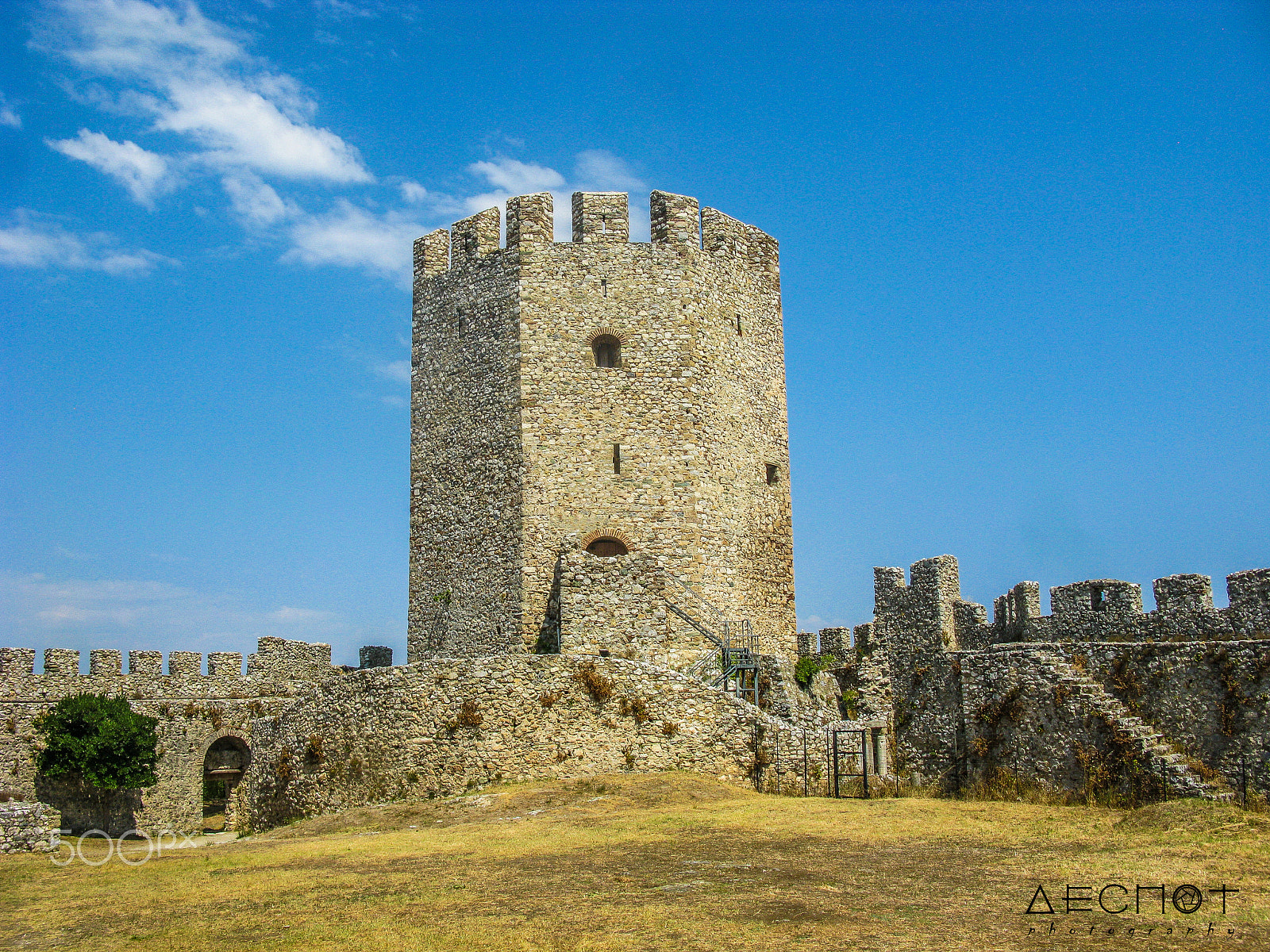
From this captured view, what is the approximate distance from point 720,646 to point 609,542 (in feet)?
11.9

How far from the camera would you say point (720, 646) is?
2247 centimetres

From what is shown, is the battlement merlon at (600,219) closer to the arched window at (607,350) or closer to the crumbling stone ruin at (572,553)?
the crumbling stone ruin at (572,553)

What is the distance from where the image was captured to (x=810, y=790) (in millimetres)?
18344

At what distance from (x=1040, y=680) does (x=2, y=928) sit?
47.8 ft

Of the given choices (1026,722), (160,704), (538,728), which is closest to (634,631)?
(538,728)

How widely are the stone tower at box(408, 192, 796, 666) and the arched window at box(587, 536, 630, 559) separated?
0.04 m

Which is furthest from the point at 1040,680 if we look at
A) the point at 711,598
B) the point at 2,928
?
the point at 2,928

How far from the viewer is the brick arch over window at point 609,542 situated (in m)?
23.9

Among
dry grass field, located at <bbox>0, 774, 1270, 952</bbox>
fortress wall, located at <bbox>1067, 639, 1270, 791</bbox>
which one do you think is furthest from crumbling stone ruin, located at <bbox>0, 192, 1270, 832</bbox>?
dry grass field, located at <bbox>0, 774, 1270, 952</bbox>

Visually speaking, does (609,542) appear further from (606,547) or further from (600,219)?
(600,219)

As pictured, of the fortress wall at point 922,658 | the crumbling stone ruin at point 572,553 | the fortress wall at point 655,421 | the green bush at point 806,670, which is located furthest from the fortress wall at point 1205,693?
→ the fortress wall at point 655,421

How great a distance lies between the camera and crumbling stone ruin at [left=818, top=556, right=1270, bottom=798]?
49.8ft

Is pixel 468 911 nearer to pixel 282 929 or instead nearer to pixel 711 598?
pixel 282 929

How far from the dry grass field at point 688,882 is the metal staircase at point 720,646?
5.04 m
